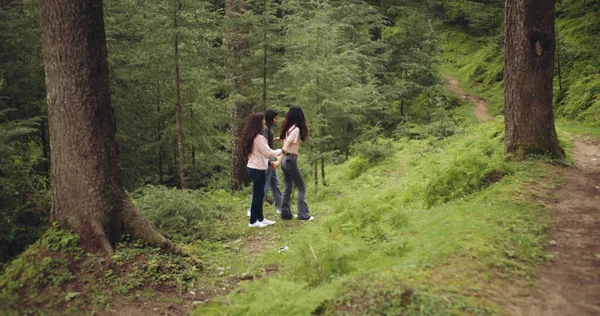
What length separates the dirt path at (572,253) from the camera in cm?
404

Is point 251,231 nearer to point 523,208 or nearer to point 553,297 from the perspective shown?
point 523,208

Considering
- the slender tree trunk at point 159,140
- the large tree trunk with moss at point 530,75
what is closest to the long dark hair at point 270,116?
the large tree trunk with moss at point 530,75

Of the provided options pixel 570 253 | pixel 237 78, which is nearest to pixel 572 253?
pixel 570 253

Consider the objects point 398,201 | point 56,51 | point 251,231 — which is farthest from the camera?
point 398,201

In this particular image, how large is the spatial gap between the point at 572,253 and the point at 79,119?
6.62 metres

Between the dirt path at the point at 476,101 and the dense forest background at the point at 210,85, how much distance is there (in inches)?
35.4

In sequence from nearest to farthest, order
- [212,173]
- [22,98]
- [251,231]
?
1. [251,231]
2. [22,98]
3. [212,173]

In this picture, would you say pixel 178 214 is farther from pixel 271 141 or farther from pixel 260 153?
pixel 271 141

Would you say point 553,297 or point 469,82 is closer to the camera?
point 553,297

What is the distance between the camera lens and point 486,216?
6.07 meters

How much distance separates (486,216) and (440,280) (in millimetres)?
2218

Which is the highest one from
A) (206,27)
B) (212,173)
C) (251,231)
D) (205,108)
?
(206,27)

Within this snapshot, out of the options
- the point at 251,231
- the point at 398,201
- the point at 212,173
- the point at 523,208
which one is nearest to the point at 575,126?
the point at 398,201

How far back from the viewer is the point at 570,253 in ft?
16.9
